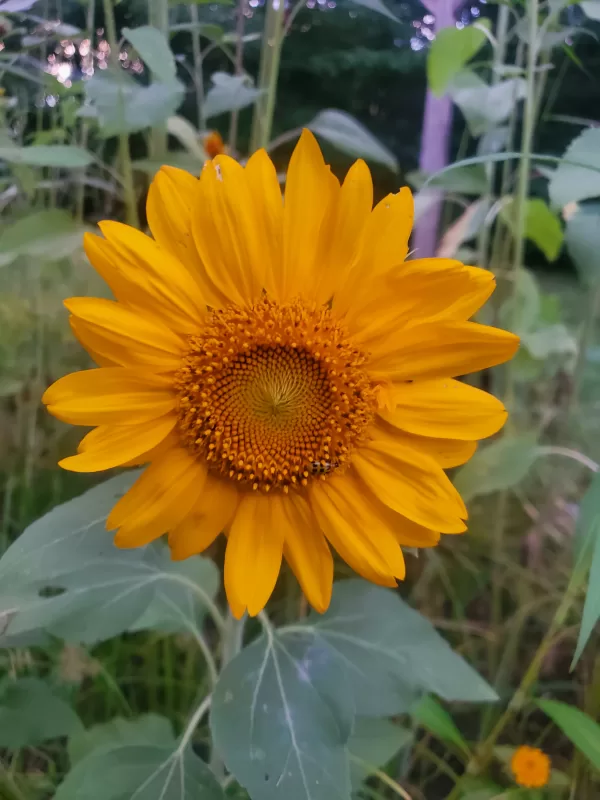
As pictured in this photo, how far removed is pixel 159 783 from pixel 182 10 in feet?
2.82

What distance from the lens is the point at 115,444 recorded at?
1.35ft

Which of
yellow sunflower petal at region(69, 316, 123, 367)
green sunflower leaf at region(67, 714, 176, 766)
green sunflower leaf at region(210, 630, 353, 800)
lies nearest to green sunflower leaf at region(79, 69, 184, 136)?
yellow sunflower petal at region(69, 316, 123, 367)

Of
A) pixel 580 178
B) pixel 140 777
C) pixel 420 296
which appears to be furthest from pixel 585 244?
pixel 140 777

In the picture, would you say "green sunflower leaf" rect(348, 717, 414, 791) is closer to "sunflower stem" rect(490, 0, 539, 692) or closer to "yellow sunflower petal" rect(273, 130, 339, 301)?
"sunflower stem" rect(490, 0, 539, 692)

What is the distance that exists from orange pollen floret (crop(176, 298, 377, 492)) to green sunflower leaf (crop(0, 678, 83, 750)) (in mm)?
321

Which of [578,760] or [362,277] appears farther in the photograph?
[578,760]

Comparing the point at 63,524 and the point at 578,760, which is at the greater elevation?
the point at 63,524

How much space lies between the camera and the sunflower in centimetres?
40

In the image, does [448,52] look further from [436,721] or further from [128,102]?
[436,721]

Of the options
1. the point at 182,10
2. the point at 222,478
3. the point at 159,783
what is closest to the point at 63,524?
the point at 222,478

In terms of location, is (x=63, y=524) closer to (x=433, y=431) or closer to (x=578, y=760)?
(x=433, y=431)

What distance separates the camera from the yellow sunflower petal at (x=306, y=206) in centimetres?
41

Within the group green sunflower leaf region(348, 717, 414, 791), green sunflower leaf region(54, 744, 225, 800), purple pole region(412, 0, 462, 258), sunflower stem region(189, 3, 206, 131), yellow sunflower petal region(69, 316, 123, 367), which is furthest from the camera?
purple pole region(412, 0, 462, 258)

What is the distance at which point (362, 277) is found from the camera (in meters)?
0.42
